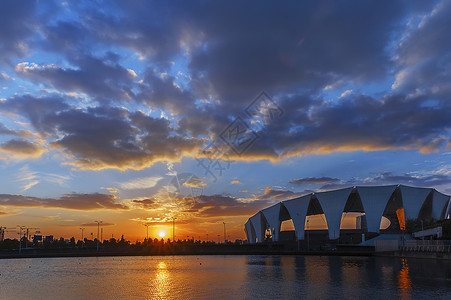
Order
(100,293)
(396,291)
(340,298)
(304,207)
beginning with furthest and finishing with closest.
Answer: (304,207), (100,293), (396,291), (340,298)

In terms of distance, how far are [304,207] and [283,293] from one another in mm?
100658

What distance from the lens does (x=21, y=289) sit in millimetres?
32688

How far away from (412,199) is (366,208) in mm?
12881

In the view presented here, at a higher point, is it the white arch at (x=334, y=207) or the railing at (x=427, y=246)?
the white arch at (x=334, y=207)

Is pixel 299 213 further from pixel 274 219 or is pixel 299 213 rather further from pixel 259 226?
pixel 259 226

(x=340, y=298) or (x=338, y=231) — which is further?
(x=338, y=231)

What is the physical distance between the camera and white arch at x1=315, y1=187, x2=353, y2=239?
116 m

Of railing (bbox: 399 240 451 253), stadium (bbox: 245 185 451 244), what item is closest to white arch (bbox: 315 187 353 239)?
stadium (bbox: 245 185 451 244)

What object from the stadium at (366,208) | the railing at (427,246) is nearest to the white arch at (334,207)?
the stadium at (366,208)

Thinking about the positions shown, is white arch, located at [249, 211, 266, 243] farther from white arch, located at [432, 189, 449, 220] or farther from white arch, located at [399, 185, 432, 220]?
white arch, located at [432, 189, 449, 220]

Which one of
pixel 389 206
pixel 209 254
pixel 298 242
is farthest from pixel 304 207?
pixel 209 254

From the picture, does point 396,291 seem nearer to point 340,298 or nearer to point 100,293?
point 340,298

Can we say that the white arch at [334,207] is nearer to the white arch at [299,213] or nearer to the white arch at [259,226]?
the white arch at [299,213]

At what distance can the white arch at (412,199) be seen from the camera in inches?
4400
